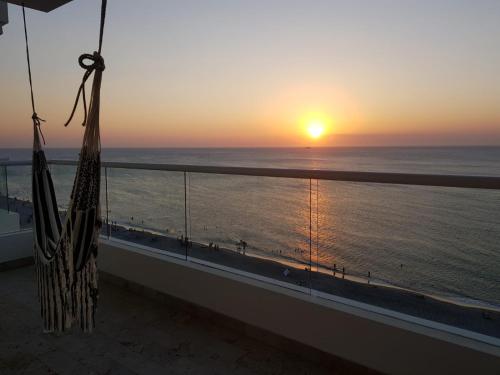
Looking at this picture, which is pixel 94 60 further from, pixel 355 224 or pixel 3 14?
pixel 3 14

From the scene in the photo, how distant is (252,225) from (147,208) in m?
1.29

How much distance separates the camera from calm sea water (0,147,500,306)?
1.45 m

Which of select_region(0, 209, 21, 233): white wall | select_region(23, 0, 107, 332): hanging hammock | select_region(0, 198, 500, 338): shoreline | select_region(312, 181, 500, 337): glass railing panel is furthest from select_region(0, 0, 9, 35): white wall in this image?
select_region(312, 181, 500, 337): glass railing panel

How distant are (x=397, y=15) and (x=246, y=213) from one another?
261 inches

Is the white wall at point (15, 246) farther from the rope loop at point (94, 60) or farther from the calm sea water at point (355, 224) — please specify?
the rope loop at point (94, 60)

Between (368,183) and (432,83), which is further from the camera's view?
(432,83)

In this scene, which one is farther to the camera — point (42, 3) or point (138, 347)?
point (42, 3)

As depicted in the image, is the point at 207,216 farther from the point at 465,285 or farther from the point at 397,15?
the point at 397,15

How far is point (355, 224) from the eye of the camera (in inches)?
87.1

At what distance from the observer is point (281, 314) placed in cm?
177

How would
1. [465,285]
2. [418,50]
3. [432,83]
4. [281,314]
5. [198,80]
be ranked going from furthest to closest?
1. [432,83]
2. [198,80]
3. [418,50]
4. [281,314]
5. [465,285]

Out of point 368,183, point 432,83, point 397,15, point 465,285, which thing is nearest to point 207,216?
point 368,183

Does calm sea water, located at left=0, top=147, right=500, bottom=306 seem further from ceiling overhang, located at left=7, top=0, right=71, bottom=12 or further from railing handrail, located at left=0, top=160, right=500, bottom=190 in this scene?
ceiling overhang, located at left=7, top=0, right=71, bottom=12

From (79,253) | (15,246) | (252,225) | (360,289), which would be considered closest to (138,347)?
(79,253)
